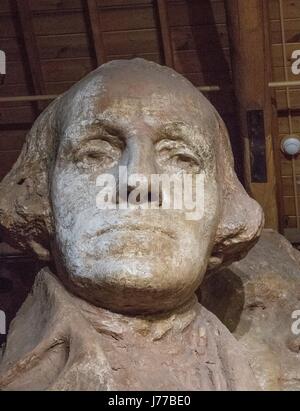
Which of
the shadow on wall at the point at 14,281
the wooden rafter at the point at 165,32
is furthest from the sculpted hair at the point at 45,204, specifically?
the shadow on wall at the point at 14,281

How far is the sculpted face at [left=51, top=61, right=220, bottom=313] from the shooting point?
3.17 metres

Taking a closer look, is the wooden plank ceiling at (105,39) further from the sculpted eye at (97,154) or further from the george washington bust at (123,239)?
the sculpted eye at (97,154)

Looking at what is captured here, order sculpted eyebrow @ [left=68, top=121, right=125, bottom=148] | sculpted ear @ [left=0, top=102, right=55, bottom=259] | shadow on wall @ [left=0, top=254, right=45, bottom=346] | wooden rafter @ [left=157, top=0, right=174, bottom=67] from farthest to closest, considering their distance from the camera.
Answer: shadow on wall @ [left=0, top=254, right=45, bottom=346]
wooden rafter @ [left=157, top=0, right=174, bottom=67]
sculpted ear @ [left=0, top=102, right=55, bottom=259]
sculpted eyebrow @ [left=68, top=121, right=125, bottom=148]

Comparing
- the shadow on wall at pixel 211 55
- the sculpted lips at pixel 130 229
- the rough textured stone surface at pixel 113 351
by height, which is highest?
the shadow on wall at pixel 211 55

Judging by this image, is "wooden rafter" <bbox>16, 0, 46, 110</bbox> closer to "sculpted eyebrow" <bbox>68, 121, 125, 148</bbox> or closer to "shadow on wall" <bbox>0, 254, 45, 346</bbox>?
"shadow on wall" <bbox>0, 254, 45, 346</bbox>

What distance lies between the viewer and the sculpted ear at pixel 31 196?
3.50 meters

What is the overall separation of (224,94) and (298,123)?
35 centimetres

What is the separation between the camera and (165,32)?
4285 mm

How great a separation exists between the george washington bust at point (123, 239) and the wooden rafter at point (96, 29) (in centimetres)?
69

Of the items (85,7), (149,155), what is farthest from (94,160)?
(85,7)

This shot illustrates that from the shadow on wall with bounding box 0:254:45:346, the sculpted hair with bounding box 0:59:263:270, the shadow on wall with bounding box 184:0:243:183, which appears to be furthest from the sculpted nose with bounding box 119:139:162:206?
the shadow on wall with bounding box 0:254:45:346

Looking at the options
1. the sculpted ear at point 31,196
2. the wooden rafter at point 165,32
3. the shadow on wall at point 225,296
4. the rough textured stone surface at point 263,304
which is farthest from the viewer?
the wooden rafter at point 165,32

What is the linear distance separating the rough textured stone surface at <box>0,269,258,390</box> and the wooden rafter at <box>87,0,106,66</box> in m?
1.26

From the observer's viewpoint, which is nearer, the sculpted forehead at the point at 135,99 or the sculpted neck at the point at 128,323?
the sculpted neck at the point at 128,323
